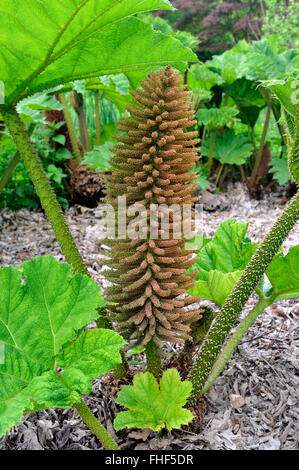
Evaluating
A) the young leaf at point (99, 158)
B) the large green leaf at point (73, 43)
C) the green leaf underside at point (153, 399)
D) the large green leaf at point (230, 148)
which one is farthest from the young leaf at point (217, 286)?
the large green leaf at point (230, 148)

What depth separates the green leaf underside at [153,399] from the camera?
1.20 m

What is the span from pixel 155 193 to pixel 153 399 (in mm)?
582

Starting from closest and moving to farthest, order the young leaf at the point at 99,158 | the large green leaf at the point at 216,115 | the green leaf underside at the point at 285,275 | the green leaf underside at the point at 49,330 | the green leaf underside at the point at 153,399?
1. the green leaf underside at the point at 49,330
2. the green leaf underside at the point at 153,399
3. the green leaf underside at the point at 285,275
4. the young leaf at the point at 99,158
5. the large green leaf at the point at 216,115

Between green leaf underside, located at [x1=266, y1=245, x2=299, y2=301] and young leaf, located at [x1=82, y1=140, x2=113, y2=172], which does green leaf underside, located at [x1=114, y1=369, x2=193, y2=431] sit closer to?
green leaf underside, located at [x1=266, y1=245, x2=299, y2=301]

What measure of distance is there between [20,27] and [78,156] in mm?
2781

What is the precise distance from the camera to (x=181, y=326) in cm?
129

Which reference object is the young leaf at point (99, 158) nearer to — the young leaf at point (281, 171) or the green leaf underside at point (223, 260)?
the young leaf at point (281, 171)

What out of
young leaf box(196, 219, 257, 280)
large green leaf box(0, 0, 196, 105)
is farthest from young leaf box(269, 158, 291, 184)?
large green leaf box(0, 0, 196, 105)

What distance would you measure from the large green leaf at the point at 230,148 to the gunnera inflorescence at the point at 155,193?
9.49 ft

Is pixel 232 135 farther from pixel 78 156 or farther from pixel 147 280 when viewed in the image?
pixel 147 280

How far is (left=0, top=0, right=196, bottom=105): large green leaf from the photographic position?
1132mm

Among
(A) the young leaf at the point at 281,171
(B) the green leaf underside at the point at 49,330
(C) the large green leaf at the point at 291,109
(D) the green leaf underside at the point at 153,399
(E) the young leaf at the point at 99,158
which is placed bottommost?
(D) the green leaf underside at the point at 153,399

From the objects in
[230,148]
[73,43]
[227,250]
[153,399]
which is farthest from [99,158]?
[153,399]

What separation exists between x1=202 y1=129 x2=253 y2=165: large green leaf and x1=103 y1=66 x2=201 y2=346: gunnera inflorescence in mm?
2891
